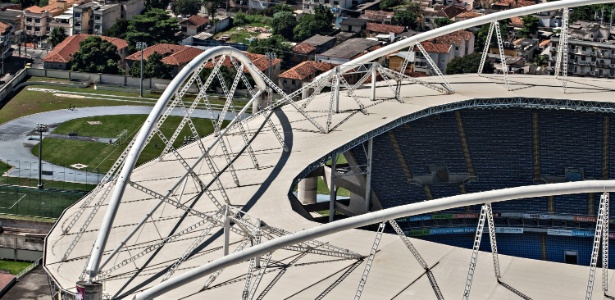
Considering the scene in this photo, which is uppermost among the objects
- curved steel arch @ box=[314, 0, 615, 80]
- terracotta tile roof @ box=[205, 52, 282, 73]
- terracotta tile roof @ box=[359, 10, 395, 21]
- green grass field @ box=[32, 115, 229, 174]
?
curved steel arch @ box=[314, 0, 615, 80]

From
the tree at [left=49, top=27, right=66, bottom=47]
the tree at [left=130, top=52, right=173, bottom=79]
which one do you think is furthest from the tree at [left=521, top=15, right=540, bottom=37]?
the tree at [left=49, top=27, right=66, bottom=47]

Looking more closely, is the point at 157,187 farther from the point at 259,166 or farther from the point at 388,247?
the point at 388,247

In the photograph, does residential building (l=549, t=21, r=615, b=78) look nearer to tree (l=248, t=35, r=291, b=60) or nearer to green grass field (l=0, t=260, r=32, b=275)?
tree (l=248, t=35, r=291, b=60)

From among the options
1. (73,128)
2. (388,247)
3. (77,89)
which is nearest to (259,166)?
(388,247)

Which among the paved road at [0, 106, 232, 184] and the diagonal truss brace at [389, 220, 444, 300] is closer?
the diagonal truss brace at [389, 220, 444, 300]

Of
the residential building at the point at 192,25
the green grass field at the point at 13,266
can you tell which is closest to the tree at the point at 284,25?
the residential building at the point at 192,25

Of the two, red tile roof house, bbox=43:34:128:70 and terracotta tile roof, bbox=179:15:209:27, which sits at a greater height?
terracotta tile roof, bbox=179:15:209:27

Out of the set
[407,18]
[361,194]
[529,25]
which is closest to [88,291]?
[361,194]

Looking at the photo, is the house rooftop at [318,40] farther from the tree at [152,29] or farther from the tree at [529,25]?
the tree at [529,25]
